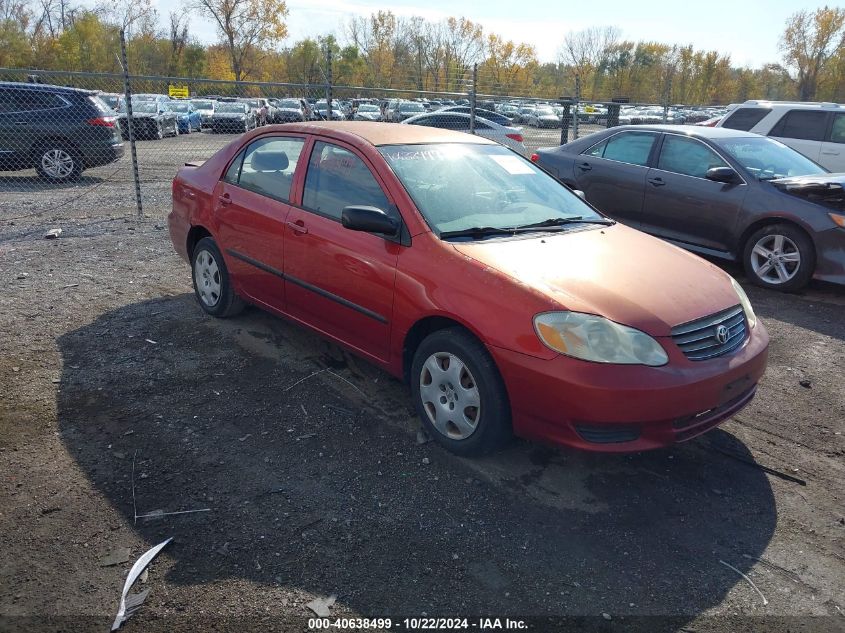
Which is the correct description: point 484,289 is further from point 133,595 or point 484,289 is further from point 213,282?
point 213,282

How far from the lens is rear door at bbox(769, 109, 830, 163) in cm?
1026

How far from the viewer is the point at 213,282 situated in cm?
540

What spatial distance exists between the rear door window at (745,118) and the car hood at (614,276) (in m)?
8.09

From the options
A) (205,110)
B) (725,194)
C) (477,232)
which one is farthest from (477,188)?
(205,110)

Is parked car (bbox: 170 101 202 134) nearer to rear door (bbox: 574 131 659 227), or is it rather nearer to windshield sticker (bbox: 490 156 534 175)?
rear door (bbox: 574 131 659 227)

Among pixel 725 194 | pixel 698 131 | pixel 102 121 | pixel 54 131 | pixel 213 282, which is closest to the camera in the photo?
pixel 213 282

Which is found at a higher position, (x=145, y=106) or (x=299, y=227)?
(x=145, y=106)

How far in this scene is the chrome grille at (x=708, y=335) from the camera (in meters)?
3.21

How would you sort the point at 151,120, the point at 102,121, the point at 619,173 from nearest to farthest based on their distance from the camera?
1. the point at 619,173
2. the point at 102,121
3. the point at 151,120

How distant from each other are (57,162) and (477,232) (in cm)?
1127

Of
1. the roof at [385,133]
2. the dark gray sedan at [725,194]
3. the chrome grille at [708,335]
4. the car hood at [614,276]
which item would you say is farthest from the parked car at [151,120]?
the chrome grille at [708,335]

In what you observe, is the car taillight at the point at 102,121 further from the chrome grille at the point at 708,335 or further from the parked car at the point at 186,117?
the parked car at the point at 186,117

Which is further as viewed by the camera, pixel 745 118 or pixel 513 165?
pixel 745 118

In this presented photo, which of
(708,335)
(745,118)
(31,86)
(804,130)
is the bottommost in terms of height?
(708,335)
